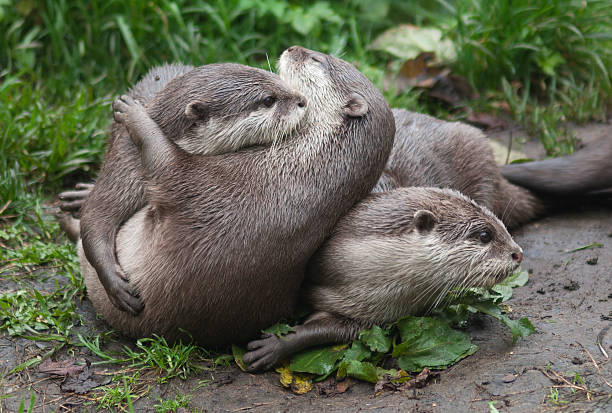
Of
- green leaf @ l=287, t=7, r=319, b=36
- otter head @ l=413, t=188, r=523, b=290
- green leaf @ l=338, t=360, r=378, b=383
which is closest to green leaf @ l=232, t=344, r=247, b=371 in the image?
green leaf @ l=338, t=360, r=378, b=383

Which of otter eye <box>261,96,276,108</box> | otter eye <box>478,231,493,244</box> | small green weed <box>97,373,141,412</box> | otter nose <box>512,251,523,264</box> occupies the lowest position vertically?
small green weed <box>97,373,141,412</box>

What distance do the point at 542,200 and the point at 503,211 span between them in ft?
1.00

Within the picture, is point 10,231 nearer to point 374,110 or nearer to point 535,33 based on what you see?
point 374,110

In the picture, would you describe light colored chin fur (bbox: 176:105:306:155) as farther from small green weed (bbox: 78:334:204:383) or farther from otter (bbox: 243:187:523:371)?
small green weed (bbox: 78:334:204:383)

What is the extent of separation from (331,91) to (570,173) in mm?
1489

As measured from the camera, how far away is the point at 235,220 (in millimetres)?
2680

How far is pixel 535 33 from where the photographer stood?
15.6 ft

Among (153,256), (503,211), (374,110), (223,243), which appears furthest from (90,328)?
(503,211)

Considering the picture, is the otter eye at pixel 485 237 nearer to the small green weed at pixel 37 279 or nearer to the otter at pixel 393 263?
the otter at pixel 393 263

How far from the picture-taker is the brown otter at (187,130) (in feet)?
9.32

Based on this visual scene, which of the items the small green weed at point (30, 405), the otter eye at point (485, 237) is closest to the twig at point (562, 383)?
the otter eye at point (485, 237)

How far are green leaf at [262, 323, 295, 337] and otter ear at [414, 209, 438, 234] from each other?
→ 0.62 m

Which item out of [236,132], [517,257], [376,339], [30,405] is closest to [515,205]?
[517,257]

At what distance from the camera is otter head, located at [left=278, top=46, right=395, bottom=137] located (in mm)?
2963
